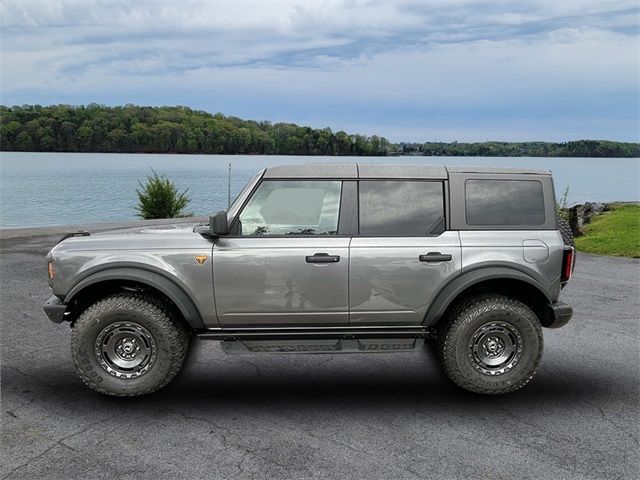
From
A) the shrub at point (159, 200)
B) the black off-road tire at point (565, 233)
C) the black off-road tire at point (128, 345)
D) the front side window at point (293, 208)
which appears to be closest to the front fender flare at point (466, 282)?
the black off-road tire at point (565, 233)

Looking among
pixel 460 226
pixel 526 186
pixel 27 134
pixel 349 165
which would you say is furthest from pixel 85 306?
pixel 27 134

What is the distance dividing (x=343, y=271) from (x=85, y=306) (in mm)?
2304

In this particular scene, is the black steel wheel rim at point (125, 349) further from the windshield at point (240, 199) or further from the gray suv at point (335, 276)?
the windshield at point (240, 199)

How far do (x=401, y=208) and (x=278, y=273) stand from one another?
118 cm

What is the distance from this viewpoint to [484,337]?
4949 mm

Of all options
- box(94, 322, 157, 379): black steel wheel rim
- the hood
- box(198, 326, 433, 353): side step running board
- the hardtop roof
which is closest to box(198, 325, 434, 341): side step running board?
box(198, 326, 433, 353): side step running board

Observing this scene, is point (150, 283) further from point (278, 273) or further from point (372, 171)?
point (372, 171)

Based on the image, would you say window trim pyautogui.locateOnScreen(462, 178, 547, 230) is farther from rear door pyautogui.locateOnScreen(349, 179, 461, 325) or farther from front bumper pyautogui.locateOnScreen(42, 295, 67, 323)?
front bumper pyautogui.locateOnScreen(42, 295, 67, 323)

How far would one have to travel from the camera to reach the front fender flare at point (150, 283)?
4.81 meters

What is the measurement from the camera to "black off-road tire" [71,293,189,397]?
4.77 m

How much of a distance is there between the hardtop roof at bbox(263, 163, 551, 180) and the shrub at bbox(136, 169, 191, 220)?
16.0 meters

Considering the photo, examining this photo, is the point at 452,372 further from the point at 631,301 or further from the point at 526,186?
the point at 631,301

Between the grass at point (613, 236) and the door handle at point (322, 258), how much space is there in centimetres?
1061

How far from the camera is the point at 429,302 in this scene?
195 inches
